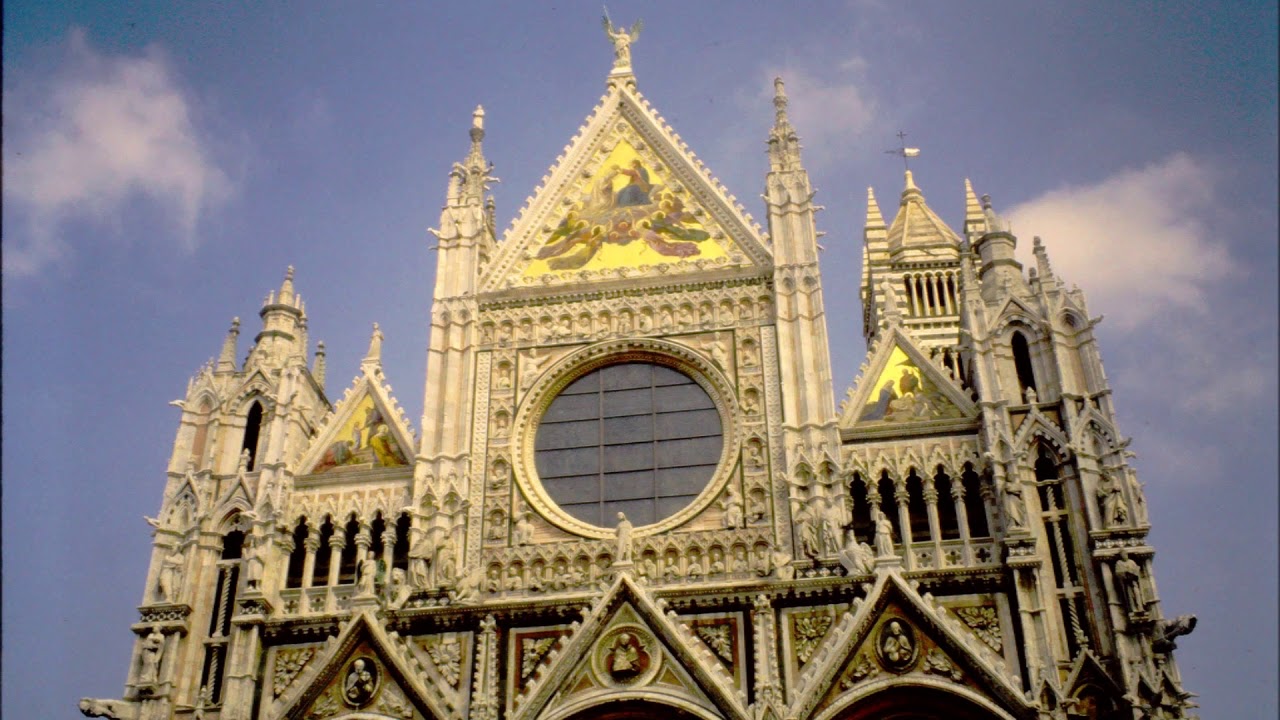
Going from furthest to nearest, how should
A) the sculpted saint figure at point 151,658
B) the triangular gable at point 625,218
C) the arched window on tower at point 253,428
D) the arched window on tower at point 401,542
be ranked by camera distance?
the triangular gable at point 625,218 → the arched window on tower at point 253,428 → the arched window on tower at point 401,542 → the sculpted saint figure at point 151,658

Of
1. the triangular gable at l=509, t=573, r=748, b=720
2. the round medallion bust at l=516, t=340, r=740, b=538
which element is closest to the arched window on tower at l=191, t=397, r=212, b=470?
the round medallion bust at l=516, t=340, r=740, b=538

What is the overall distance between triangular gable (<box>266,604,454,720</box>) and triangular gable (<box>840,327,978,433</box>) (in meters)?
7.63

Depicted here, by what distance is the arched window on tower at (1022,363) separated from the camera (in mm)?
20844

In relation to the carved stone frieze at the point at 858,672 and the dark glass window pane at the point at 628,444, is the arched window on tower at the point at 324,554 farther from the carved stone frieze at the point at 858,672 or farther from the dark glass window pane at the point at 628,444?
the carved stone frieze at the point at 858,672

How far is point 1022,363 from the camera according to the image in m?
21.2

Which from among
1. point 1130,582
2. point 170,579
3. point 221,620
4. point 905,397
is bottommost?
point 1130,582

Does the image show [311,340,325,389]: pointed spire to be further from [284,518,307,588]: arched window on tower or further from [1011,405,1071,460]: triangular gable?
Result: [1011,405,1071,460]: triangular gable

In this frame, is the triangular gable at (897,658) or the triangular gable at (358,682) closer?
the triangular gable at (897,658)

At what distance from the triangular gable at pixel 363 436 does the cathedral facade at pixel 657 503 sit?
0.06 m

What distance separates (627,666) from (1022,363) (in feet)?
26.4

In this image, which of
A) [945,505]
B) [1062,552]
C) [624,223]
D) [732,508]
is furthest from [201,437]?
[1062,552]

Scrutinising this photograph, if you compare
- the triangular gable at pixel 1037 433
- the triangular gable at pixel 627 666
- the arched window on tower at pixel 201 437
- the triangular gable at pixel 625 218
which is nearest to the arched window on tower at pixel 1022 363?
the triangular gable at pixel 1037 433

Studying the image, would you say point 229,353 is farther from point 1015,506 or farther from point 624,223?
point 1015,506

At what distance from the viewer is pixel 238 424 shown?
2233 centimetres
